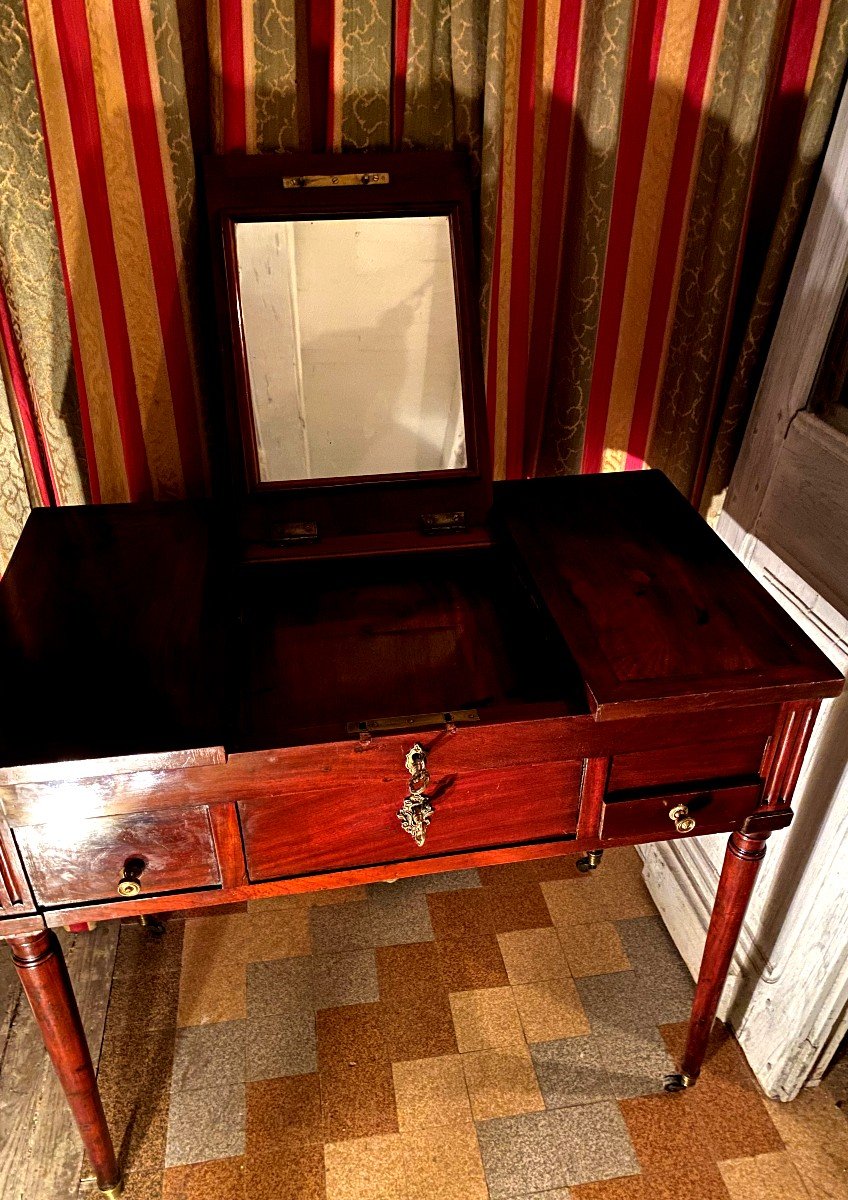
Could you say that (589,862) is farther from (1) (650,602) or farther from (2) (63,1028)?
(2) (63,1028)

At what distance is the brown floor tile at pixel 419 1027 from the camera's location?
5.54ft

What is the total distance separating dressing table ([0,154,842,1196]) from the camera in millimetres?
1083

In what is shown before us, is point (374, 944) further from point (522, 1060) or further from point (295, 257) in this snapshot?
point (295, 257)

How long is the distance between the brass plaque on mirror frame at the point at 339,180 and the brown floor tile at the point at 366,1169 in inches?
60.2

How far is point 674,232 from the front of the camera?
151 centimetres

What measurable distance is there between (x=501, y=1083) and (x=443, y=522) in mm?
1014

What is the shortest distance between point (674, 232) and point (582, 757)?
90 centimetres

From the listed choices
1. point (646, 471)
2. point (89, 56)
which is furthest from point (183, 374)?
point (646, 471)

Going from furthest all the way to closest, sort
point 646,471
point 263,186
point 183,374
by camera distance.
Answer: point 646,471
point 183,374
point 263,186

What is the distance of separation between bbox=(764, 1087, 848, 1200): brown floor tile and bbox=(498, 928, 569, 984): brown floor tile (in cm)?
44

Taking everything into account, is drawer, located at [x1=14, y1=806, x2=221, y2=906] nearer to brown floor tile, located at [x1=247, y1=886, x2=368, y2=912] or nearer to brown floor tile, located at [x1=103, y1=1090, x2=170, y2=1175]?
brown floor tile, located at [x1=103, y1=1090, x2=170, y2=1175]

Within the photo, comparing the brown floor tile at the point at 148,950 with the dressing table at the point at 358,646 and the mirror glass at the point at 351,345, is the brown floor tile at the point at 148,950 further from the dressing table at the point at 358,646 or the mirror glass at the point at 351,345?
the mirror glass at the point at 351,345

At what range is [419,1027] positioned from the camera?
5.67ft

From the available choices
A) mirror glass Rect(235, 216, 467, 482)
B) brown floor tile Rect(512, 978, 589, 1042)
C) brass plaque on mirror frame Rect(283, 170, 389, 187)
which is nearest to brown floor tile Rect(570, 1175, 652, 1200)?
brown floor tile Rect(512, 978, 589, 1042)
